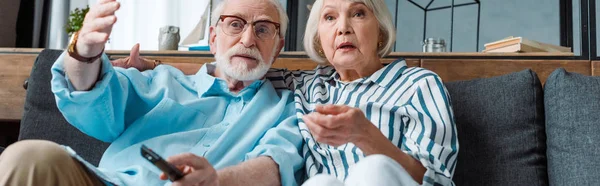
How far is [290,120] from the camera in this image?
64.4 inches

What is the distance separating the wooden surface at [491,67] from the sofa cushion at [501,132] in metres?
0.30

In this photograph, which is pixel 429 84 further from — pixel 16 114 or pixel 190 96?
pixel 16 114

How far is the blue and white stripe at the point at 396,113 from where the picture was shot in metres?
1.35

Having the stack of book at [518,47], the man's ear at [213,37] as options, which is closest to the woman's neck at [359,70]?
the man's ear at [213,37]

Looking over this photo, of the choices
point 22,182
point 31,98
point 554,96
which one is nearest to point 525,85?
point 554,96

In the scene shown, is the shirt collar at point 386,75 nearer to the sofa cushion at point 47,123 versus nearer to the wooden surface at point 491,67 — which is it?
the wooden surface at point 491,67

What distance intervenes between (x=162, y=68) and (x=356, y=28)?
0.57m

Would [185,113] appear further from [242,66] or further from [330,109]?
[330,109]

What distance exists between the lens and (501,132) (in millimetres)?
1601

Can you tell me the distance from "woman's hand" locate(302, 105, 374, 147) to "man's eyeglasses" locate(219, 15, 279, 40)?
63cm

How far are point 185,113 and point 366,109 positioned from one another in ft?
1.60

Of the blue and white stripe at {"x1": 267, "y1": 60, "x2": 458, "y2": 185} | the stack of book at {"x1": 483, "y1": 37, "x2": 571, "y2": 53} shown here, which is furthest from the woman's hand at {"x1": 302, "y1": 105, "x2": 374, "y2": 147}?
the stack of book at {"x1": 483, "y1": 37, "x2": 571, "y2": 53}

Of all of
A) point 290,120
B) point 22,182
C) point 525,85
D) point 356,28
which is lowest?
point 22,182

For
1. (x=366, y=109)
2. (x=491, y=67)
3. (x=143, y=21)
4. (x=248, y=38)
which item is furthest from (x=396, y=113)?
(x=143, y=21)
